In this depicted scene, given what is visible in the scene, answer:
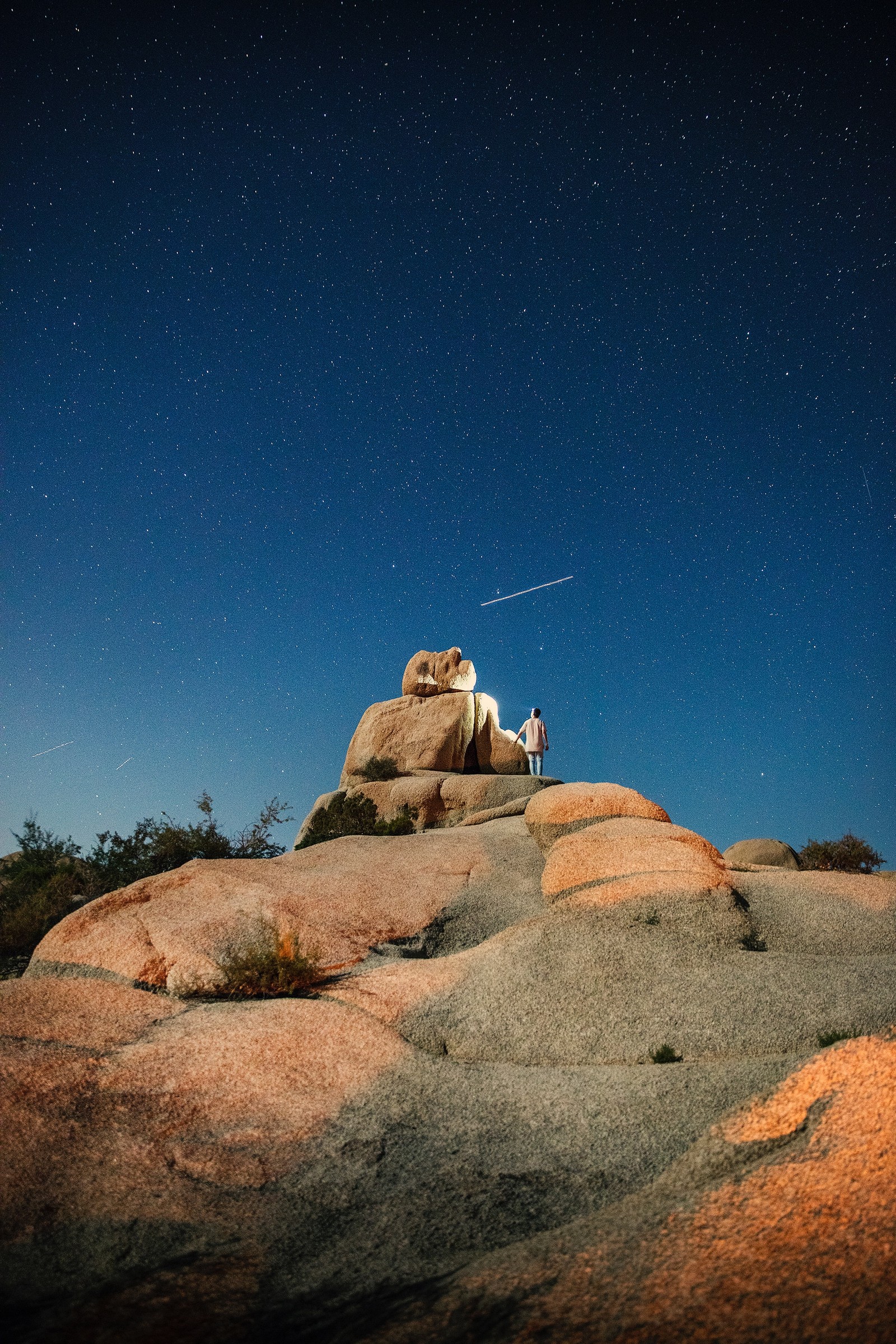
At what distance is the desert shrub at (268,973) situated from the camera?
31.3 ft

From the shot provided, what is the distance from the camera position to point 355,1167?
17.5 ft

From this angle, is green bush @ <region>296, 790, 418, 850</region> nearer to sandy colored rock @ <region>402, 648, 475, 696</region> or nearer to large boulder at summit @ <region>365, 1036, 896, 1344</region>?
sandy colored rock @ <region>402, 648, 475, 696</region>

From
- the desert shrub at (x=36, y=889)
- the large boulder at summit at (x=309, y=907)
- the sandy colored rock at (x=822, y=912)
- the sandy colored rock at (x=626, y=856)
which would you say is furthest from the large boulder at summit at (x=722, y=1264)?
the desert shrub at (x=36, y=889)

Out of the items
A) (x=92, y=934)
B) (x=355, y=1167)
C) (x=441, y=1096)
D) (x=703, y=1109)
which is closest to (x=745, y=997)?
(x=703, y=1109)

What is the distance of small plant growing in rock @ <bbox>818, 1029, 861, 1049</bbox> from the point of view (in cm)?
694

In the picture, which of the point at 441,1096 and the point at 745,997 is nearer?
the point at 441,1096

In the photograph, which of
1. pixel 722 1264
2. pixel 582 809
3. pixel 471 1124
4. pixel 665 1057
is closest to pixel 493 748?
pixel 582 809

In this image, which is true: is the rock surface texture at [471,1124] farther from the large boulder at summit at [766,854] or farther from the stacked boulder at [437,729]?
the stacked boulder at [437,729]

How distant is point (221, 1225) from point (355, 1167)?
3.52 ft

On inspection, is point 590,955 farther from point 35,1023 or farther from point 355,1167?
point 35,1023

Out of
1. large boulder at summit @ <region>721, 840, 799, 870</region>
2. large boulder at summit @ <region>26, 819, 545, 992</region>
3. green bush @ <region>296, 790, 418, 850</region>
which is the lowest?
large boulder at summit @ <region>721, 840, 799, 870</region>

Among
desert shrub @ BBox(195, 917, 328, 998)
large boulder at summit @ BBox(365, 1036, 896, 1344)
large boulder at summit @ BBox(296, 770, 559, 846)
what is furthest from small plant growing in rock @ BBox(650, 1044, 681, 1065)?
large boulder at summit @ BBox(296, 770, 559, 846)

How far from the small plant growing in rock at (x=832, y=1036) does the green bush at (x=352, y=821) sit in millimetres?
16292

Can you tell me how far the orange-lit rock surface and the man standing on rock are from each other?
1531 cm
